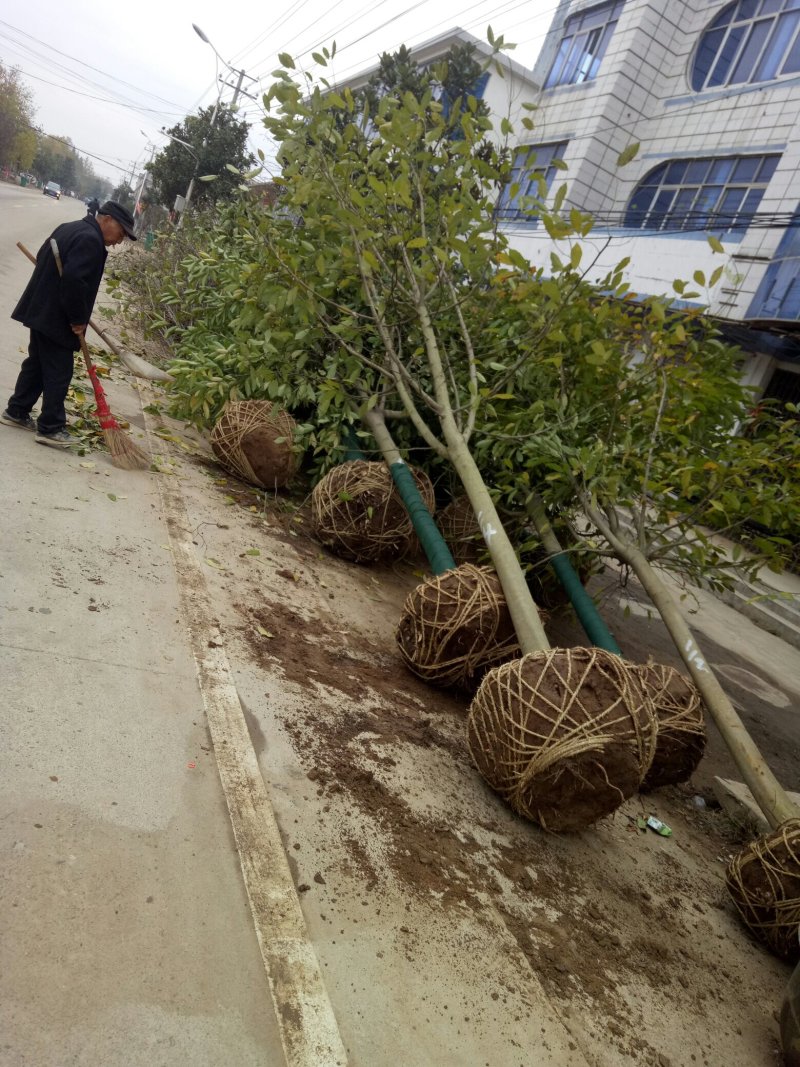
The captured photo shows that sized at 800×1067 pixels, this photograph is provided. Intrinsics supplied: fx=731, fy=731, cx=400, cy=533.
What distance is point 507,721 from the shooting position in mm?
3316

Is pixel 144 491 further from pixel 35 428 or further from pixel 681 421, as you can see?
pixel 681 421

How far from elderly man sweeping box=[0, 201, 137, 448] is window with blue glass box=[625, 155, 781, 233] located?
14863 mm

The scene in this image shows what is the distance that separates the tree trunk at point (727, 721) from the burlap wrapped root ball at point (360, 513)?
6.26 ft

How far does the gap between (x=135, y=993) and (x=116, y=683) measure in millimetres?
1411

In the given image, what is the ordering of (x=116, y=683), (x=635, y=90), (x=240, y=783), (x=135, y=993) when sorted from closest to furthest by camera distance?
(x=135, y=993), (x=240, y=783), (x=116, y=683), (x=635, y=90)

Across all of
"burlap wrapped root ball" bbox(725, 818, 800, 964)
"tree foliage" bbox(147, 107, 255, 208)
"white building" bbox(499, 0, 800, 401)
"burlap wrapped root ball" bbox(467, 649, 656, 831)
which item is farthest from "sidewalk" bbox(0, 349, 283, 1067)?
"tree foliage" bbox(147, 107, 255, 208)

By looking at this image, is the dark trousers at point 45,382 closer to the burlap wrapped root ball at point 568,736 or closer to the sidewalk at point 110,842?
the sidewalk at point 110,842

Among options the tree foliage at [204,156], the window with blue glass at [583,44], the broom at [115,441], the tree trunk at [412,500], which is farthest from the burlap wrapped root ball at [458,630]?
the tree foliage at [204,156]

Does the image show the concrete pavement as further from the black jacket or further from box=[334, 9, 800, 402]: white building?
box=[334, 9, 800, 402]: white building

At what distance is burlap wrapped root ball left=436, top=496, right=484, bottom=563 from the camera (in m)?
6.41

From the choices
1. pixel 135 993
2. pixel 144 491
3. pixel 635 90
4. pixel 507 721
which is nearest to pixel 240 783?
pixel 135 993

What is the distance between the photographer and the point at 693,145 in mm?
20047

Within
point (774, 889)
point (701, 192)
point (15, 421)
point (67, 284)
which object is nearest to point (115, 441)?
point (15, 421)

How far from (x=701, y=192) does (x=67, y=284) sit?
1927cm
